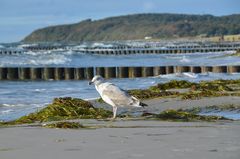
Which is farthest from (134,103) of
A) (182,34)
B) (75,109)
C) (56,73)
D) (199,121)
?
(182,34)

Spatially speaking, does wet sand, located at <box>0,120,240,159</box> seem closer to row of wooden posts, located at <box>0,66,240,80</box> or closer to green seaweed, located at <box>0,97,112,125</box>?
green seaweed, located at <box>0,97,112,125</box>

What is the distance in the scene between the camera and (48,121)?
7.16m

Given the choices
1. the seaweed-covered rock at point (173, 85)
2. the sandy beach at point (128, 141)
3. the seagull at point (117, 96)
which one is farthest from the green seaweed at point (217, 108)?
the seaweed-covered rock at point (173, 85)

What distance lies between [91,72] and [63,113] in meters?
15.1

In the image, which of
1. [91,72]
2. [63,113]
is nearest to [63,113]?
[63,113]

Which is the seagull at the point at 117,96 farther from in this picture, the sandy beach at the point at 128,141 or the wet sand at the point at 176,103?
the wet sand at the point at 176,103

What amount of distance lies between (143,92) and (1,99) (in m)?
3.69

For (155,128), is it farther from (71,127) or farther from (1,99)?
(1,99)

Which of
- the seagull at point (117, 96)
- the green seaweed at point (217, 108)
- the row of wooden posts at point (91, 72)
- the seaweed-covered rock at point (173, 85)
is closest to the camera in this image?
the seagull at point (117, 96)

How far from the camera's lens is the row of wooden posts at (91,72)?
893 inches

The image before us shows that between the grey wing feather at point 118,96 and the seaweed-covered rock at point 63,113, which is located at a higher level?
the grey wing feather at point 118,96

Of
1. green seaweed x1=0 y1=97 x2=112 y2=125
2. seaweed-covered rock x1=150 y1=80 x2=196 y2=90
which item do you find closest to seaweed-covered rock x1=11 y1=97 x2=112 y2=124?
green seaweed x1=0 y1=97 x2=112 y2=125

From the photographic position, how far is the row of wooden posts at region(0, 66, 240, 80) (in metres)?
22.7

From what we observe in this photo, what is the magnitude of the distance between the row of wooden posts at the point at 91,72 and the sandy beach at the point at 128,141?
15.8 metres
